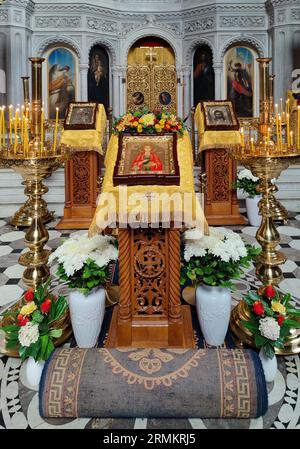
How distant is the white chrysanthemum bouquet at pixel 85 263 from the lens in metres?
2.95

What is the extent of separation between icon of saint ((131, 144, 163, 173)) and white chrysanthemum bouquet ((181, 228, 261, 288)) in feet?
2.12

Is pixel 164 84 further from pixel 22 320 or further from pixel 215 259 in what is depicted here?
pixel 22 320

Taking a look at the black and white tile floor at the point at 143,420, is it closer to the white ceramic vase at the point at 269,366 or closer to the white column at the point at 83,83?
the white ceramic vase at the point at 269,366

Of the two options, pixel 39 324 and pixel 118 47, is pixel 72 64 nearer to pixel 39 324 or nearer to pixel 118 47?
pixel 118 47

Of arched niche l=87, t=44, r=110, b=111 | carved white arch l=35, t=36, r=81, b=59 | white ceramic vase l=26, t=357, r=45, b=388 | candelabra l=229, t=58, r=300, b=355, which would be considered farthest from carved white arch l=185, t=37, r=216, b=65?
white ceramic vase l=26, t=357, r=45, b=388

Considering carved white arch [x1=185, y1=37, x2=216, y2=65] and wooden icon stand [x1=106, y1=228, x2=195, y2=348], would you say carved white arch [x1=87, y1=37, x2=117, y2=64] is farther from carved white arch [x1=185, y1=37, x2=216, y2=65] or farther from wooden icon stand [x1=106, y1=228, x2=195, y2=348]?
wooden icon stand [x1=106, y1=228, x2=195, y2=348]

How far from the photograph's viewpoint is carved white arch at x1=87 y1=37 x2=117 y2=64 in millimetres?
12711

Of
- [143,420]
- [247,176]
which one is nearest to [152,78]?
[247,176]

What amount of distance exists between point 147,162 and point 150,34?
39.3 ft

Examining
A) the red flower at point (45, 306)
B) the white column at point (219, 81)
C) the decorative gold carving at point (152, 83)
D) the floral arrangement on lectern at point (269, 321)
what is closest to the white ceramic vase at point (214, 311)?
the floral arrangement on lectern at point (269, 321)

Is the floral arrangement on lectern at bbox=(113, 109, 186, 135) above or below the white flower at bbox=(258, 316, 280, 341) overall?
above

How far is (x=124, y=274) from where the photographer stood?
2904 mm

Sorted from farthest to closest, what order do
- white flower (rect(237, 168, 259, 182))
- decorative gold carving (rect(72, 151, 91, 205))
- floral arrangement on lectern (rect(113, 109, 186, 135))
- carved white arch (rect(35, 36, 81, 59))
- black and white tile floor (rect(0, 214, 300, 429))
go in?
carved white arch (rect(35, 36, 81, 59)), decorative gold carving (rect(72, 151, 91, 205)), white flower (rect(237, 168, 259, 182)), floral arrangement on lectern (rect(113, 109, 186, 135)), black and white tile floor (rect(0, 214, 300, 429))

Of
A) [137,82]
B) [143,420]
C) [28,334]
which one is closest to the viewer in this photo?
[143,420]
